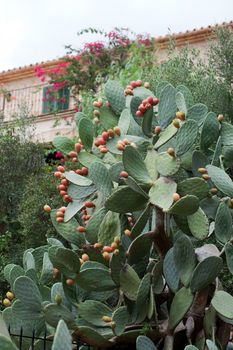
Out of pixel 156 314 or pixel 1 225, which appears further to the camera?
pixel 1 225

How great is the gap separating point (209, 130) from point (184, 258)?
0.94 metres

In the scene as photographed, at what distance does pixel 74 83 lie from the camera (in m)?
18.8

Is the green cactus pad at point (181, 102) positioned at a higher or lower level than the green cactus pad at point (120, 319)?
higher

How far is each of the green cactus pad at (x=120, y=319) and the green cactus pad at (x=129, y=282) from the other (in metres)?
0.09

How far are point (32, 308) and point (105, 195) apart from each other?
82cm

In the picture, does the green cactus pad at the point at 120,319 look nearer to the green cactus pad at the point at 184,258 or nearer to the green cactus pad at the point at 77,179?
the green cactus pad at the point at 184,258

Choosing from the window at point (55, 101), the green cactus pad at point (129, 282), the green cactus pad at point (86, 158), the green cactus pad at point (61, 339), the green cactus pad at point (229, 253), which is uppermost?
the window at point (55, 101)

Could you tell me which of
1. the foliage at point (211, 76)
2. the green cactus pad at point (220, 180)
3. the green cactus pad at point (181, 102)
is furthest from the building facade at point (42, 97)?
the green cactus pad at point (220, 180)

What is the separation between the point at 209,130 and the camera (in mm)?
4902

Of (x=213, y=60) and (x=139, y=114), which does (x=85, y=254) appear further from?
(x=213, y=60)

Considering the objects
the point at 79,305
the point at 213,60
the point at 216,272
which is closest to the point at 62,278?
the point at 79,305

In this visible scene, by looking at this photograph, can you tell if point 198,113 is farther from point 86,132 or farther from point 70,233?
point 70,233

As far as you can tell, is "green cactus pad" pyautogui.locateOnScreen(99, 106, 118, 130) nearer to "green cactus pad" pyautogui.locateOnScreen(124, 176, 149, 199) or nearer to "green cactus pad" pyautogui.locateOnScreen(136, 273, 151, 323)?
"green cactus pad" pyautogui.locateOnScreen(124, 176, 149, 199)

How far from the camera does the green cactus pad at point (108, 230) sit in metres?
4.62
